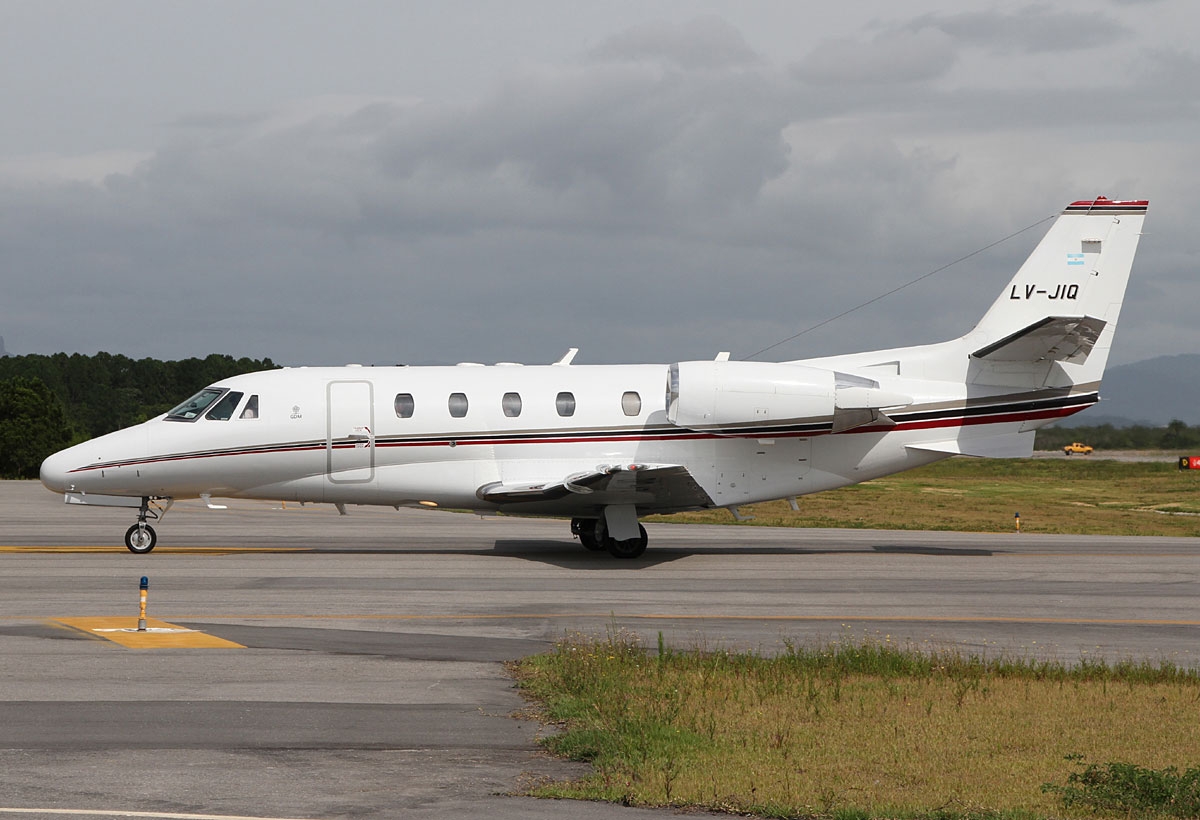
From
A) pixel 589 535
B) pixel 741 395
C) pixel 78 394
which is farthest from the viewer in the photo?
pixel 78 394

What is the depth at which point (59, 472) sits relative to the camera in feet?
75.3

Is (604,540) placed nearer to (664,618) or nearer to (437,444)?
(437,444)

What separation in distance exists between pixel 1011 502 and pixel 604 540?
28606 millimetres

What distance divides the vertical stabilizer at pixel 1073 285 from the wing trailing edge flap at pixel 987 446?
1.22m

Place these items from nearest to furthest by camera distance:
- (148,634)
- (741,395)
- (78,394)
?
(148,634) < (741,395) < (78,394)

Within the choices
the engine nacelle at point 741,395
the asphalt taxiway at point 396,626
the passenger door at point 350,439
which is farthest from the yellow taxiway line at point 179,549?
the engine nacelle at point 741,395

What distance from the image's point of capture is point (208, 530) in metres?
29.4

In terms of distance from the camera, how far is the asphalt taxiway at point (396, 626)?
28.6 feet

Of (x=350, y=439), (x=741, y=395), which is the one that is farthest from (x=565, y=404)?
(x=350, y=439)

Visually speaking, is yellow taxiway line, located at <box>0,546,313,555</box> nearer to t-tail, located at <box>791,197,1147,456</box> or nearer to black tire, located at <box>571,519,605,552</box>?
black tire, located at <box>571,519,605,552</box>

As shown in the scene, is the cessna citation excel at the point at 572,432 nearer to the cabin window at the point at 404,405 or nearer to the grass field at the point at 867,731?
the cabin window at the point at 404,405

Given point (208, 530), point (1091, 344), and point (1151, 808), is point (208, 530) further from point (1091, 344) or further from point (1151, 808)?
point (1151, 808)

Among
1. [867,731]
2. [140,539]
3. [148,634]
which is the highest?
[140,539]

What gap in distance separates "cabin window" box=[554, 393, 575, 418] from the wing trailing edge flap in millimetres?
6332
